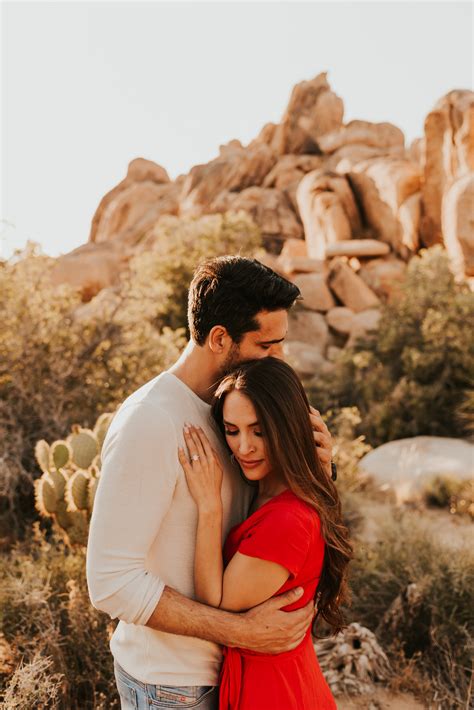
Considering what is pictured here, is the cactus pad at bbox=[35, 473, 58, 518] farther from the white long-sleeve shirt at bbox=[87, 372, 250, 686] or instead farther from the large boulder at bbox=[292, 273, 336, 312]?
the large boulder at bbox=[292, 273, 336, 312]

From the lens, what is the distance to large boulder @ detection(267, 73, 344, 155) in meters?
33.5

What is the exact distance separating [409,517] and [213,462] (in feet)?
17.8

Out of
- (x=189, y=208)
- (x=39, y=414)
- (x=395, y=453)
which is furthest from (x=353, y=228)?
(x=39, y=414)

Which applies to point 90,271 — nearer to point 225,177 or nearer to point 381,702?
point 225,177

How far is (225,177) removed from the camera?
32219 millimetres

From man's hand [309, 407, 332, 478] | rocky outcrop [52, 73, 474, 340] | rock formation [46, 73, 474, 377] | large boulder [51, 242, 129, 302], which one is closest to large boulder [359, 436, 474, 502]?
rock formation [46, 73, 474, 377]

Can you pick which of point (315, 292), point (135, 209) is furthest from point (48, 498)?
point (135, 209)

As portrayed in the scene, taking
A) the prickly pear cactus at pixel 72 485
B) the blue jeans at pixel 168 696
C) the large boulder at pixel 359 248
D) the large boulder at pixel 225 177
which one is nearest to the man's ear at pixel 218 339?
the blue jeans at pixel 168 696

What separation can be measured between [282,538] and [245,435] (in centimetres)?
34

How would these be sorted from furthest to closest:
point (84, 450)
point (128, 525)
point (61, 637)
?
1. point (84, 450)
2. point (61, 637)
3. point (128, 525)

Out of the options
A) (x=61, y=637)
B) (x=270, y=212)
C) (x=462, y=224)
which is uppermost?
(x=270, y=212)

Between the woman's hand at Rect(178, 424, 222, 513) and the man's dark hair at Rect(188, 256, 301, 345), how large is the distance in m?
0.40

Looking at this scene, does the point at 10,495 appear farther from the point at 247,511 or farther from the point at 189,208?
the point at 189,208

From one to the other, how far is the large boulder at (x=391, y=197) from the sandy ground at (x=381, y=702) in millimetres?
20184
